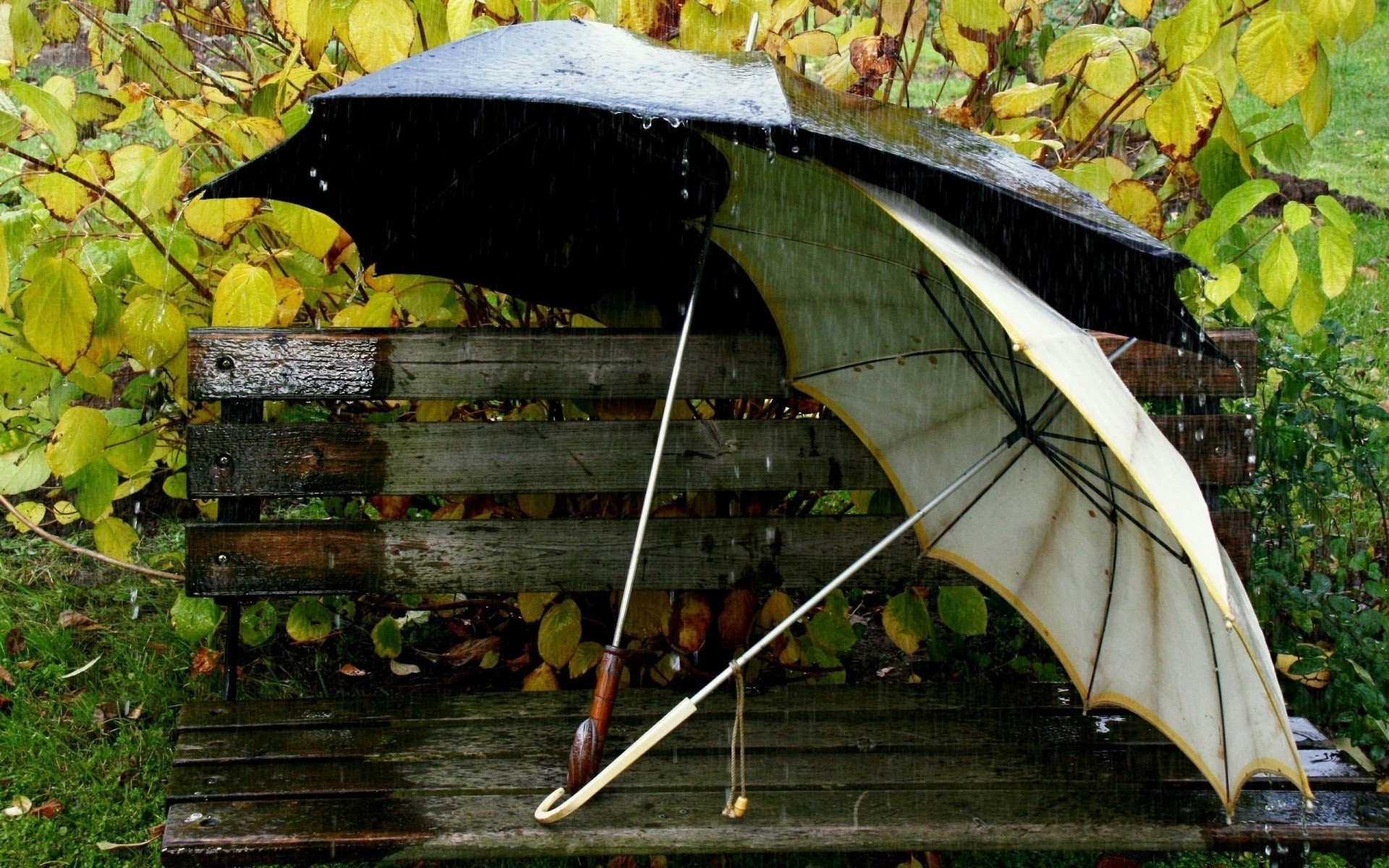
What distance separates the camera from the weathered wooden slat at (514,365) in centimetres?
269

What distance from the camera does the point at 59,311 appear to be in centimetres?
236

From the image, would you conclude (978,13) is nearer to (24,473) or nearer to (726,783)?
(726,783)

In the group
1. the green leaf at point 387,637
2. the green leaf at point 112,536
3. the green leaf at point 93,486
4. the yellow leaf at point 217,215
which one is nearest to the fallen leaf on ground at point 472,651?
the green leaf at point 387,637

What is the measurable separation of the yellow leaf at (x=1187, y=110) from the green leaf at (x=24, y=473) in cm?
257

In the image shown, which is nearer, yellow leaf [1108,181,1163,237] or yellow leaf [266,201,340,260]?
yellow leaf [266,201,340,260]

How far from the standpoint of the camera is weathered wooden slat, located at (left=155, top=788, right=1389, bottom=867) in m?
2.14

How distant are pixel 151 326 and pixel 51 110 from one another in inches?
21.9

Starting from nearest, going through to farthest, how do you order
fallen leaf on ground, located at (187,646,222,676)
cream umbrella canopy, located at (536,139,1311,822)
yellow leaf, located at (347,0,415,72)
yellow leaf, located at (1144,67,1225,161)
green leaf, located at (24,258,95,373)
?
1. cream umbrella canopy, located at (536,139,1311,822)
2. yellow leaf, located at (347,0,415,72)
3. green leaf, located at (24,258,95,373)
4. yellow leaf, located at (1144,67,1225,161)
5. fallen leaf on ground, located at (187,646,222,676)

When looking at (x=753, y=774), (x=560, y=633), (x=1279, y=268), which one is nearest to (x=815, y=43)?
(x=1279, y=268)

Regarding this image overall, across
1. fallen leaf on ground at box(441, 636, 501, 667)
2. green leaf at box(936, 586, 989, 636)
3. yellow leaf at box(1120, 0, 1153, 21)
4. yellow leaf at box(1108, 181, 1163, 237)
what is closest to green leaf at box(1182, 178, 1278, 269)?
yellow leaf at box(1108, 181, 1163, 237)

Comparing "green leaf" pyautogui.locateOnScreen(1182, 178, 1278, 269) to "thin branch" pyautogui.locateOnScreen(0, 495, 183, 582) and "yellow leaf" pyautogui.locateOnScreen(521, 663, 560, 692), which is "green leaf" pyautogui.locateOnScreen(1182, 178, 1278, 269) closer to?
"yellow leaf" pyautogui.locateOnScreen(521, 663, 560, 692)

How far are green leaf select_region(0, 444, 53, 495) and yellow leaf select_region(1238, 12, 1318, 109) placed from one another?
8.93 ft

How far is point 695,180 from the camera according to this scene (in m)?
2.31

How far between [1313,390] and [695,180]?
2.01 metres
